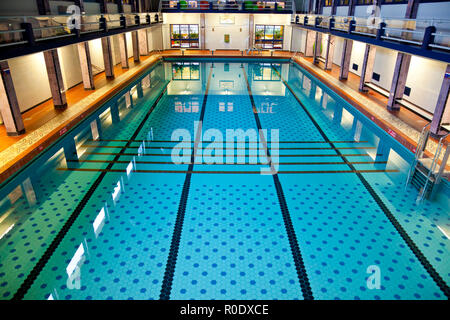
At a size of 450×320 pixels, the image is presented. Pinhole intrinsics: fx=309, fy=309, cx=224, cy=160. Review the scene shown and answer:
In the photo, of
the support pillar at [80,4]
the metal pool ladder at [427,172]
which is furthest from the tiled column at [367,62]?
the support pillar at [80,4]

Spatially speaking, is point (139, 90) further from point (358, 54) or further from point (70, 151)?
point (358, 54)

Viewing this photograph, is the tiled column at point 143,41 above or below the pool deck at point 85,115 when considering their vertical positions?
above

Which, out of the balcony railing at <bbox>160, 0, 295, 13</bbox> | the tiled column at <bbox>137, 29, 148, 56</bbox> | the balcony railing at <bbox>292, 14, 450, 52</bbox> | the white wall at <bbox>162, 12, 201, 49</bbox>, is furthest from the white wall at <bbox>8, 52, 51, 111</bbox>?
the white wall at <bbox>162, 12, 201, 49</bbox>

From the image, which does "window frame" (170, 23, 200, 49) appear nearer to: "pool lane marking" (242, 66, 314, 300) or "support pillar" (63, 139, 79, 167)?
"support pillar" (63, 139, 79, 167)

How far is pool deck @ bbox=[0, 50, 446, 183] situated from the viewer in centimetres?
673

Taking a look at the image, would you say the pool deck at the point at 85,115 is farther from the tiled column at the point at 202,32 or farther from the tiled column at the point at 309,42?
the tiled column at the point at 202,32

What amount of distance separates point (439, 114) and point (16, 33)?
32.3ft

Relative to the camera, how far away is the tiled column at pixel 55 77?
910cm

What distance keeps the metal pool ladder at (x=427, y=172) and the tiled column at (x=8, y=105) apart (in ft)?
28.8

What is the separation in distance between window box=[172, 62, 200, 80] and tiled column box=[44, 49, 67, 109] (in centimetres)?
670

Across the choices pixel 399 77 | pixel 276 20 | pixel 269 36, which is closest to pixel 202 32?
pixel 269 36

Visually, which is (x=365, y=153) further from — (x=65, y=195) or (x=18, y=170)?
(x=18, y=170)

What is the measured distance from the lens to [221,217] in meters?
5.18
